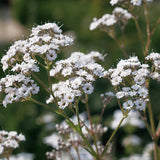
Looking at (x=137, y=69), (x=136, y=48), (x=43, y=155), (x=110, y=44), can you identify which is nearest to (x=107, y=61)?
(x=136, y=48)

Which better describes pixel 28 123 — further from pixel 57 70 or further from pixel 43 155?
pixel 57 70

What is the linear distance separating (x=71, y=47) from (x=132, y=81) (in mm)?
→ 9065

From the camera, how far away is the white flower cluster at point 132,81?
2852 mm

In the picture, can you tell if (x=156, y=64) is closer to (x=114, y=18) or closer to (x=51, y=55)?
(x=51, y=55)

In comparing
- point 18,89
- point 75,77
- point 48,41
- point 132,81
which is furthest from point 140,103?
point 18,89

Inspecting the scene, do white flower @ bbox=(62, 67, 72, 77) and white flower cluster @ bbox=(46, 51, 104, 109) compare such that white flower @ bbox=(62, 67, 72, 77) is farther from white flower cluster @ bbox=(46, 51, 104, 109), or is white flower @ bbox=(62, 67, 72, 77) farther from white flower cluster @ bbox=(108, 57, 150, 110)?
white flower cluster @ bbox=(108, 57, 150, 110)

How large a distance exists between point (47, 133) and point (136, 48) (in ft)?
14.9

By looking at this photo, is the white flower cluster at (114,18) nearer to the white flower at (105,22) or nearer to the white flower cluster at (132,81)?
the white flower at (105,22)

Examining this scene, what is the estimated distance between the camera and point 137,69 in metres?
3.06

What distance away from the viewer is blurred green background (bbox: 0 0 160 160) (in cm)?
668

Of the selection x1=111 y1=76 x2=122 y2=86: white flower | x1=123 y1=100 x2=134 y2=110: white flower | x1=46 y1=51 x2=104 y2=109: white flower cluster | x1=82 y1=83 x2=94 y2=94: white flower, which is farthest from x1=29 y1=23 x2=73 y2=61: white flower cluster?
x1=123 y1=100 x2=134 y2=110: white flower

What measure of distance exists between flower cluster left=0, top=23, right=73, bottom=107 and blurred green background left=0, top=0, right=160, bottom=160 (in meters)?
0.31

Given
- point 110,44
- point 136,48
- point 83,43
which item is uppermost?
point 83,43

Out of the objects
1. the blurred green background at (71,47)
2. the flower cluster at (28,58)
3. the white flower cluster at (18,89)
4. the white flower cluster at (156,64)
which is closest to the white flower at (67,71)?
the flower cluster at (28,58)
